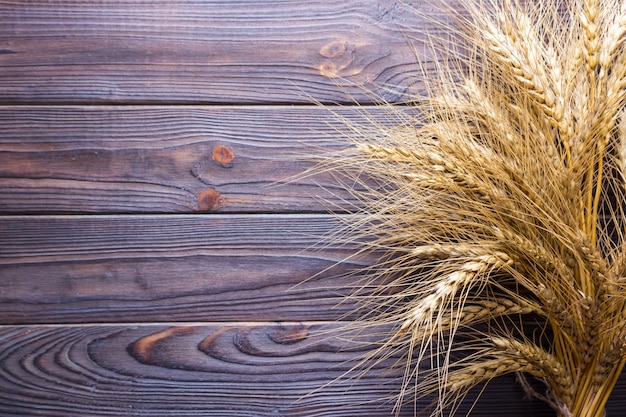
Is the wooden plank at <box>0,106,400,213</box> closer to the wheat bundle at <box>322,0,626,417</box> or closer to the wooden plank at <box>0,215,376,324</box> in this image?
the wooden plank at <box>0,215,376,324</box>

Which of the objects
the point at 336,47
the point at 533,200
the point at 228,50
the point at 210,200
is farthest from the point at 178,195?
the point at 533,200

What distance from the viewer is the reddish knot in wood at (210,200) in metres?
0.89

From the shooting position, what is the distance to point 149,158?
0.89m

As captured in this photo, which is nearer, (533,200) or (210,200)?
(533,200)

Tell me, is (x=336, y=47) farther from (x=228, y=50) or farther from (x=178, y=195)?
(x=178, y=195)

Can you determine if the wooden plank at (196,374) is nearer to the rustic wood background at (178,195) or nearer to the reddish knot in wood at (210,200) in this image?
the rustic wood background at (178,195)

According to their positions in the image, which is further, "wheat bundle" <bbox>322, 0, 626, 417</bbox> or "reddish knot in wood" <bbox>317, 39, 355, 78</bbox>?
"reddish knot in wood" <bbox>317, 39, 355, 78</bbox>

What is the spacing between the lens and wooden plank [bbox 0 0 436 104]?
35.1 inches

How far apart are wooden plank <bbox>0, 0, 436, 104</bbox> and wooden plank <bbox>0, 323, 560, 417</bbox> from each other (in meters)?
0.39

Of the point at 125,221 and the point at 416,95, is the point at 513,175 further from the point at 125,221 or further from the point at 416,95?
the point at 125,221

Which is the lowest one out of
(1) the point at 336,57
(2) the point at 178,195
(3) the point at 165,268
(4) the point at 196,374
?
(4) the point at 196,374

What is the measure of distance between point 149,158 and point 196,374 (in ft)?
1.20

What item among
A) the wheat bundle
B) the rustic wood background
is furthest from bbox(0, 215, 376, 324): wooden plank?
the wheat bundle

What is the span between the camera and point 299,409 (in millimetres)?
878
